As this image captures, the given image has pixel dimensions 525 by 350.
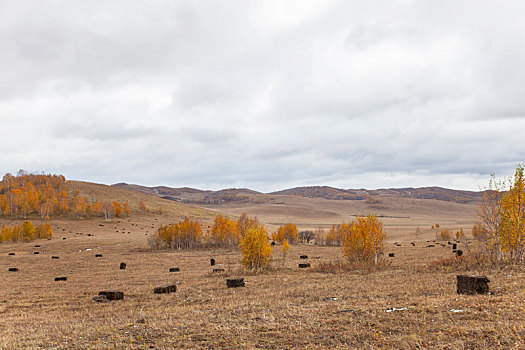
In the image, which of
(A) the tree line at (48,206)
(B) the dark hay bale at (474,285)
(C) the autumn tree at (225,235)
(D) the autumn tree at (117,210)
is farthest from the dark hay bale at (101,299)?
(D) the autumn tree at (117,210)

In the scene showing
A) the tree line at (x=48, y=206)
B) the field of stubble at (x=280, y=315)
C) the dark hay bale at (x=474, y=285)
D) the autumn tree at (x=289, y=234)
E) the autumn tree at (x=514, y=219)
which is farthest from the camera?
the tree line at (x=48, y=206)

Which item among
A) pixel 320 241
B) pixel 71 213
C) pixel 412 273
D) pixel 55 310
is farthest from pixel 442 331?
pixel 71 213

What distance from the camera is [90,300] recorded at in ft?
60.6

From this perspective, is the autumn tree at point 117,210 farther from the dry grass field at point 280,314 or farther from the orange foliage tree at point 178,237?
the dry grass field at point 280,314

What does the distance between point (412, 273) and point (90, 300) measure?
17480 mm


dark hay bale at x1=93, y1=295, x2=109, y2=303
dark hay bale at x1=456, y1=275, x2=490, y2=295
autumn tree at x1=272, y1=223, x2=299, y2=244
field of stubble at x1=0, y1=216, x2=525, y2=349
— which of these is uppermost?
dark hay bale at x1=456, y1=275, x2=490, y2=295

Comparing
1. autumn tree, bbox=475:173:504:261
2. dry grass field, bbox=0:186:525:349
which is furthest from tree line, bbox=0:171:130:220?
autumn tree, bbox=475:173:504:261

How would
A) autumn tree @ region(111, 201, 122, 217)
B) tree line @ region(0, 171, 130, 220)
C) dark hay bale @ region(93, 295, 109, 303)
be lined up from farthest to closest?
autumn tree @ region(111, 201, 122, 217) < tree line @ region(0, 171, 130, 220) < dark hay bale @ region(93, 295, 109, 303)

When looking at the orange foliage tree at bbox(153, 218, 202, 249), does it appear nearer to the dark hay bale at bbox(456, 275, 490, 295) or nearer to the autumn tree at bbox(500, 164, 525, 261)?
the autumn tree at bbox(500, 164, 525, 261)

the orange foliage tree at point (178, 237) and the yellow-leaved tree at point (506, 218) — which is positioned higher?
the yellow-leaved tree at point (506, 218)

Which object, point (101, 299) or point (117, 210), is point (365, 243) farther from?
point (117, 210)

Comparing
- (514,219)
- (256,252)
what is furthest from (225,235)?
(514,219)

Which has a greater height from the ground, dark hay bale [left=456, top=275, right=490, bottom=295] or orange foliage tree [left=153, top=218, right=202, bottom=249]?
dark hay bale [left=456, top=275, right=490, bottom=295]

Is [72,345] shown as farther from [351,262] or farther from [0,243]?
[0,243]
